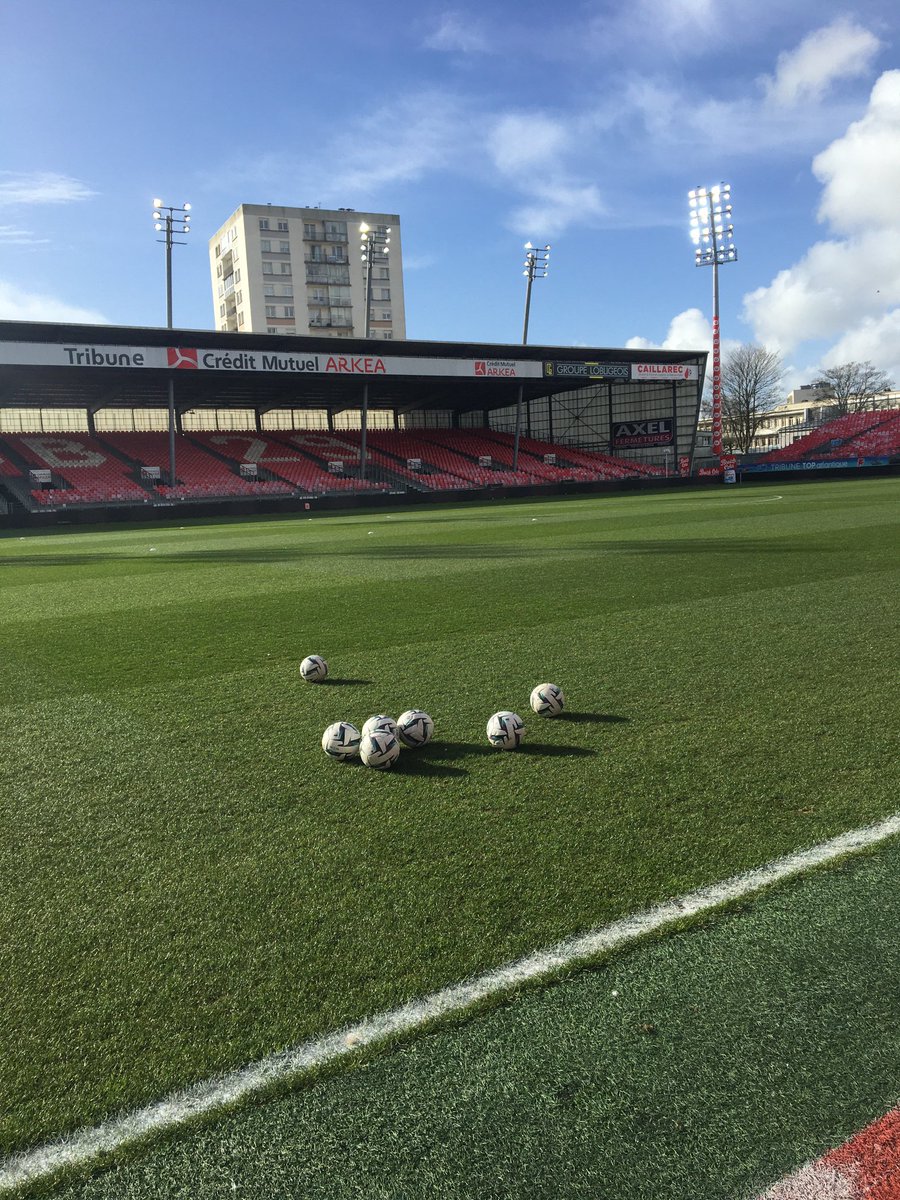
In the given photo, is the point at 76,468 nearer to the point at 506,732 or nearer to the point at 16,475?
the point at 16,475

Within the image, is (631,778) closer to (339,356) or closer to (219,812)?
(219,812)

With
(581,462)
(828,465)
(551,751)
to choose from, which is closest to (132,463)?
(581,462)

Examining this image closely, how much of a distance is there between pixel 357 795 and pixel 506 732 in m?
0.95

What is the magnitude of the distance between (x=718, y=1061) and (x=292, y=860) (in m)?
1.78

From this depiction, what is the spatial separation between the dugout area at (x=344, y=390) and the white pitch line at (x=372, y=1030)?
31.3m

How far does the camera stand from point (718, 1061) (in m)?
2.06

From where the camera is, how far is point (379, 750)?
13.8ft

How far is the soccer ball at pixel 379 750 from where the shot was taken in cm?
421

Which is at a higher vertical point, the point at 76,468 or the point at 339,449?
the point at 339,449

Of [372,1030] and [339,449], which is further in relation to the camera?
[339,449]

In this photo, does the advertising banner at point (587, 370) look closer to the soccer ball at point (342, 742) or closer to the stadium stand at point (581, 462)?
the stadium stand at point (581, 462)

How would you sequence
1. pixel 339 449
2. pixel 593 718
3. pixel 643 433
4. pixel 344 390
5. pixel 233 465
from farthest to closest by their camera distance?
pixel 643 433, pixel 339 449, pixel 344 390, pixel 233 465, pixel 593 718

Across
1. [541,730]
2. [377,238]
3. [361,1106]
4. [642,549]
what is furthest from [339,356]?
[361,1106]

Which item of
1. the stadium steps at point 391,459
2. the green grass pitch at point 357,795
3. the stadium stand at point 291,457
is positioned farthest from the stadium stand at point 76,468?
the green grass pitch at point 357,795
